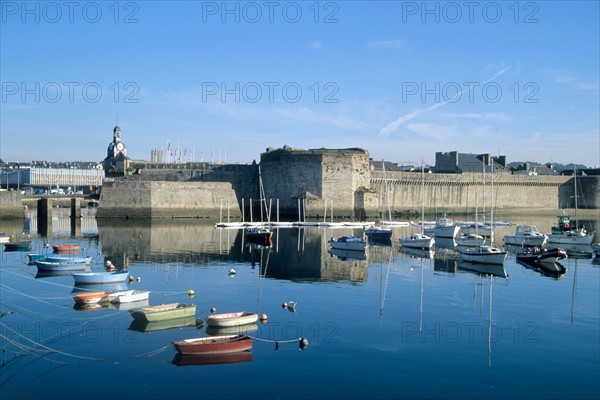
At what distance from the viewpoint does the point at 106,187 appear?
4053 centimetres

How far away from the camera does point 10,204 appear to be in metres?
38.6

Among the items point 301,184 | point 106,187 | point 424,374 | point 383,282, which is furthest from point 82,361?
point 301,184

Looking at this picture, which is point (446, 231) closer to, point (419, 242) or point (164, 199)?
point (419, 242)

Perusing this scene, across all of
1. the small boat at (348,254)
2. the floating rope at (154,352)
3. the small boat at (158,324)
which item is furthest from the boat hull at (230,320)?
the small boat at (348,254)

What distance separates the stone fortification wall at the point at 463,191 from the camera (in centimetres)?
4906

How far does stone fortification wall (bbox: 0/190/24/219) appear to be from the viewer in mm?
38375

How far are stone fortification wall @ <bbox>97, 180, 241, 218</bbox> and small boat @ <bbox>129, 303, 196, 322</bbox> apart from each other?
2948cm

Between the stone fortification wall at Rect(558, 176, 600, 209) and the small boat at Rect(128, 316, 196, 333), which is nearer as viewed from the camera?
the small boat at Rect(128, 316, 196, 333)

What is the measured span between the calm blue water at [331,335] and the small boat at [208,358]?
0.13m

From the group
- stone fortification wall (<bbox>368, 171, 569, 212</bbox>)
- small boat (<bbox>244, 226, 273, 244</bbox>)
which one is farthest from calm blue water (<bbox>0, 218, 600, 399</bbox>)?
stone fortification wall (<bbox>368, 171, 569, 212</bbox>)

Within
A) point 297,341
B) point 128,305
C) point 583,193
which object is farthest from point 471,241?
point 583,193

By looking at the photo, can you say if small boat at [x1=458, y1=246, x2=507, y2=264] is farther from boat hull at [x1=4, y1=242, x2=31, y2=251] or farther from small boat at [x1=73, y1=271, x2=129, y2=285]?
boat hull at [x1=4, y1=242, x2=31, y2=251]

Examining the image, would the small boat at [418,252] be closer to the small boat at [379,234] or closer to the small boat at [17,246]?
the small boat at [379,234]

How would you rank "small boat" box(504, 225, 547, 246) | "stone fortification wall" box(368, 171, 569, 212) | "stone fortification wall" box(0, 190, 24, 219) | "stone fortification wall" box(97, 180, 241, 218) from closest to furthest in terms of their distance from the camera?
"small boat" box(504, 225, 547, 246)
"stone fortification wall" box(0, 190, 24, 219)
"stone fortification wall" box(97, 180, 241, 218)
"stone fortification wall" box(368, 171, 569, 212)
